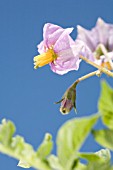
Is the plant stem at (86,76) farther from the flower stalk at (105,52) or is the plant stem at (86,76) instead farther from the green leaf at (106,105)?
the green leaf at (106,105)

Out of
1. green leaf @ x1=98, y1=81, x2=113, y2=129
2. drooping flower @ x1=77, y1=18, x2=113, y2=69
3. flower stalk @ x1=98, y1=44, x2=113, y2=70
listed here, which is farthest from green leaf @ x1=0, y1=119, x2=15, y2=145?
drooping flower @ x1=77, y1=18, x2=113, y2=69

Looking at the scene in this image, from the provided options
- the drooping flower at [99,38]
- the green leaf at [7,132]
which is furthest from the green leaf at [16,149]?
the drooping flower at [99,38]

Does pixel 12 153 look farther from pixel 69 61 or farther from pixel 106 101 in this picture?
pixel 69 61

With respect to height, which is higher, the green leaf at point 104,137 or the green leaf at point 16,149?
the green leaf at point 104,137

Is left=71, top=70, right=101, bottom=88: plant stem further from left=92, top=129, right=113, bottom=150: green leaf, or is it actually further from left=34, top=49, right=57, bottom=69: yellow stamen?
left=92, top=129, right=113, bottom=150: green leaf

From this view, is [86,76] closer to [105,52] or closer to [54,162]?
[105,52]
